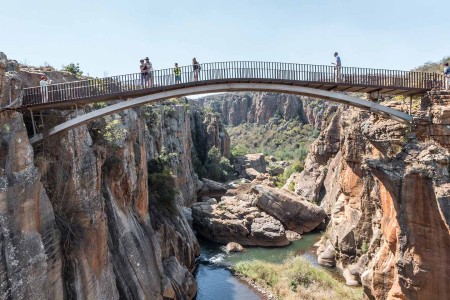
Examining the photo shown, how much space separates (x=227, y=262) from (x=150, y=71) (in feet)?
63.6

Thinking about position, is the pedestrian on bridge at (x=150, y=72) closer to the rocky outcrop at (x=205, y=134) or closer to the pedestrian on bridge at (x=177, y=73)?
the pedestrian on bridge at (x=177, y=73)

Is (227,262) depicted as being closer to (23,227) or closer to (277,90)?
(277,90)

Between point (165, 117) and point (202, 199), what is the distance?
43.9 ft

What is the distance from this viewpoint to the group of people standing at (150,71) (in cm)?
1408

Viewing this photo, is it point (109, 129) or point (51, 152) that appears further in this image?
point (109, 129)

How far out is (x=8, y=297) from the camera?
331 inches

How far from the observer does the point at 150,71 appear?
45.8ft

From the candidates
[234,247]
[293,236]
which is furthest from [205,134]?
[234,247]

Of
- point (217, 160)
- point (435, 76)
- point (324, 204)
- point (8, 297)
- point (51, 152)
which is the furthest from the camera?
point (217, 160)

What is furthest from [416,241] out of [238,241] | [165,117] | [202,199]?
[202,199]

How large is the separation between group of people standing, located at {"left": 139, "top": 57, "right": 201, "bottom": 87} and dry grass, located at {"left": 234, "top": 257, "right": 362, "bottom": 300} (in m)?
13.9

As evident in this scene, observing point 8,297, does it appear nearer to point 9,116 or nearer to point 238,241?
point 9,116

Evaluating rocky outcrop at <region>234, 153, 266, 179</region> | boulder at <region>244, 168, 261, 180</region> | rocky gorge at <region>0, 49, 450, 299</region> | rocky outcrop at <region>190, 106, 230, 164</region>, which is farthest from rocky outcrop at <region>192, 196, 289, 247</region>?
rocky outcrop at <region>234, 153, 266, 179</region>

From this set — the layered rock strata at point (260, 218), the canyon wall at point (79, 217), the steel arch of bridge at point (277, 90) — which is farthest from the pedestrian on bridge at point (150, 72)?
the layered rock strata at point (260, 218)
